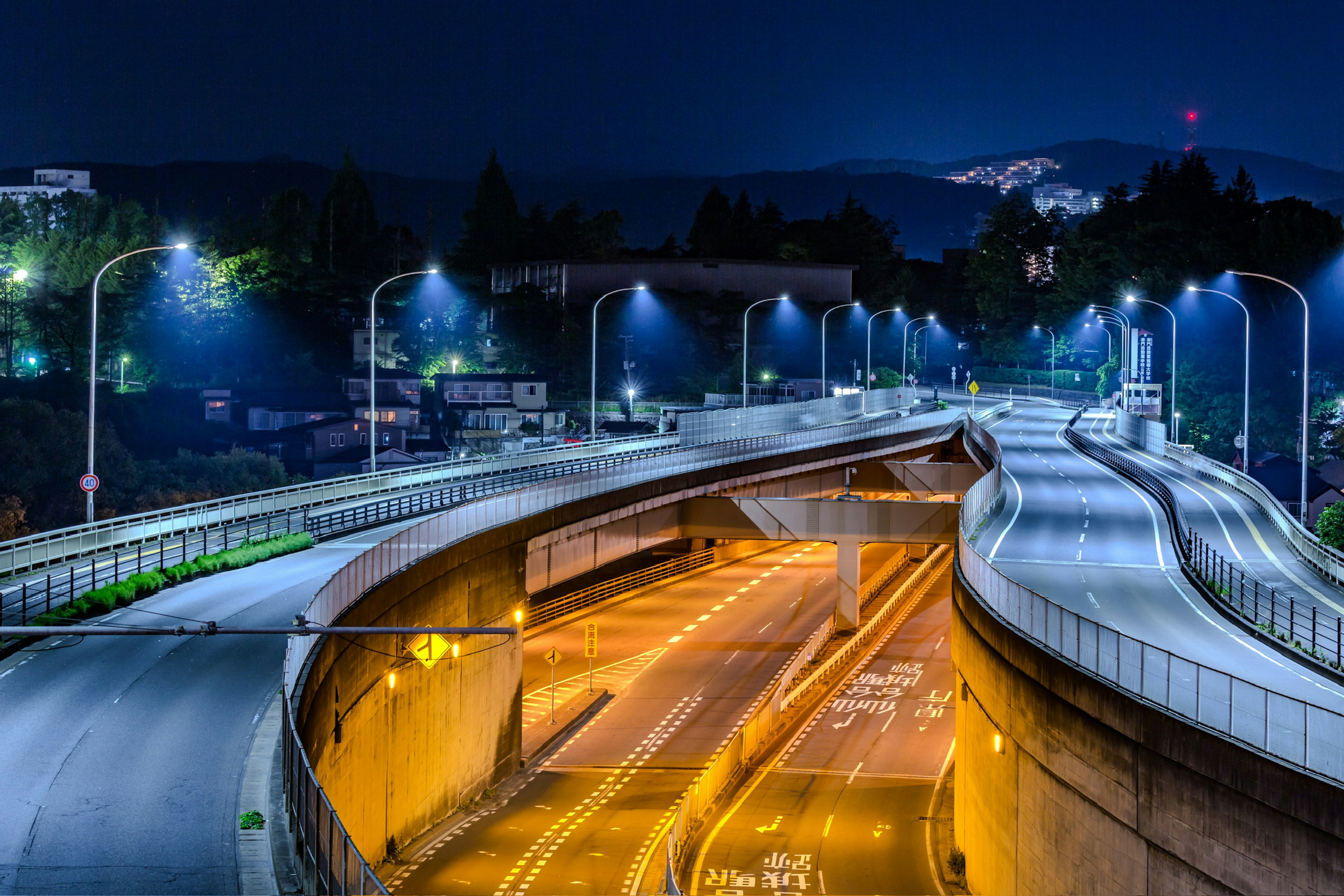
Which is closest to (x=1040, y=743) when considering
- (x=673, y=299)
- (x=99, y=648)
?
(x=99, y=648)

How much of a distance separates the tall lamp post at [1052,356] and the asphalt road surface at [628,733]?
76649 mm

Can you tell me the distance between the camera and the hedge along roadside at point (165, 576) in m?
26.9

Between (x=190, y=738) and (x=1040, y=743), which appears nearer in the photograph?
(x=190, y=738)

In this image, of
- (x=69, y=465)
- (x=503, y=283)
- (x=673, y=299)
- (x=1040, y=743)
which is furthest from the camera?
(x=503, y=283)

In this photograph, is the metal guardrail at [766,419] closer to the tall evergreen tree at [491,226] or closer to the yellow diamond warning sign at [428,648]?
the yellow diamond warning sign at [428,648]

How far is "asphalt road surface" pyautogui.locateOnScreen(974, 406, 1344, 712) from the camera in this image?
23.6 meters

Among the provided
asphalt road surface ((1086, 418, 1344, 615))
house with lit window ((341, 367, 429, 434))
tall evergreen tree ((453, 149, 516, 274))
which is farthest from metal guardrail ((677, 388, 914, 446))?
tall evergreen tree ((453, 149, 516, 274))

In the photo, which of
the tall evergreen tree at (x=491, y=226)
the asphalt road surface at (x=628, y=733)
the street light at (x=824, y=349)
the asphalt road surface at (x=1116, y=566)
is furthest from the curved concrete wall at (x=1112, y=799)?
the tall evergreen tree at (x=491, y=226)

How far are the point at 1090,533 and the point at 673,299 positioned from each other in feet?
320

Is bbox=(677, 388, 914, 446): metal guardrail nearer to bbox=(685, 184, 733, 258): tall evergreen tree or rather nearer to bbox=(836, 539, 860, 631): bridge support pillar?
bbox=(836, 539, 860, 631): bridge support pillar

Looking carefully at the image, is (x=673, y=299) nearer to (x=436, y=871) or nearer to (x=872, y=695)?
(x=872, y=695)

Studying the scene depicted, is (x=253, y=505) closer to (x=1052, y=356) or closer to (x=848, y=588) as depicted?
(x=848, y=588)

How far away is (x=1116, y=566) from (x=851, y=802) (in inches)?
364

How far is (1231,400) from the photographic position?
9688 cm
